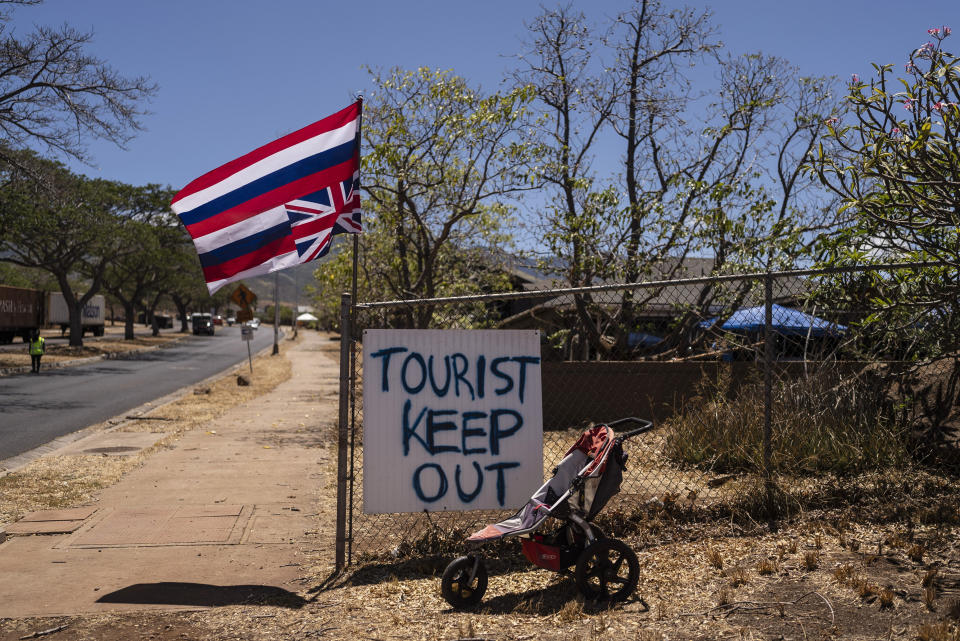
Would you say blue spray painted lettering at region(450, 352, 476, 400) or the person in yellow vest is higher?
blue spray painted lettering at region(450, 352, 476, 400)

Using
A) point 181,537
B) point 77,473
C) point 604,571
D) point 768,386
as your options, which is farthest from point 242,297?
point 604,571

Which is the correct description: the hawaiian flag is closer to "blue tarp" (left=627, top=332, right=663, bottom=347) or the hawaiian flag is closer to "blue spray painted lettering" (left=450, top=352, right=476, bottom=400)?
"blue spray painted lettering" (left=450, top=352, right=476, bottom=400)

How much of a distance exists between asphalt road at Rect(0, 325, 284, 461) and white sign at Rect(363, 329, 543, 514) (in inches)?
296

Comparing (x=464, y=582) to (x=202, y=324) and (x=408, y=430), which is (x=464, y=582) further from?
(x=202, y=324)

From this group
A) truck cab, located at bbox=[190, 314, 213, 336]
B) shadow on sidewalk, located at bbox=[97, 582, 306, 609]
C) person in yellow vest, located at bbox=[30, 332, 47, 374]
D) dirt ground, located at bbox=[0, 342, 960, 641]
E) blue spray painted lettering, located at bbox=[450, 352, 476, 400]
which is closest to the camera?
dirt ground, located at bbox=[0, 342, 960, 641]

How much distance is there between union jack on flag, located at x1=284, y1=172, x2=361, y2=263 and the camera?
5383 millimetres

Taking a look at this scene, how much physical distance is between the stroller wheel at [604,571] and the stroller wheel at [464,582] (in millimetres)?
553

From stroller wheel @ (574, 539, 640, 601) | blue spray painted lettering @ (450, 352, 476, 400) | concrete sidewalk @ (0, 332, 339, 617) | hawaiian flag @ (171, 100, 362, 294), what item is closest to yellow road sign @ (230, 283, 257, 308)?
concrete sidewalk @ (0, 332, 339, 617)

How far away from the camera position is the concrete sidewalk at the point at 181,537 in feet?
15.7

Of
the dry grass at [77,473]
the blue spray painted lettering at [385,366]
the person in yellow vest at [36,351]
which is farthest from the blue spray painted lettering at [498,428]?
the person in yellow vest at [36,351]

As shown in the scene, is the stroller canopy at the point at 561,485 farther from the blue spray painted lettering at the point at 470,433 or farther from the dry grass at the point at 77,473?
the dry grass at the point at 77,473

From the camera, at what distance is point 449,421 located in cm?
525

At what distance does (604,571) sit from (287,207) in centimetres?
317

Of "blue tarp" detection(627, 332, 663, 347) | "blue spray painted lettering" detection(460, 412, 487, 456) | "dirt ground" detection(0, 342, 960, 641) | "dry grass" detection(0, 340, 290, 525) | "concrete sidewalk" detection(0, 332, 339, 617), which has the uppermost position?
"blue tarp" detection(627, 332, 663, 347)
